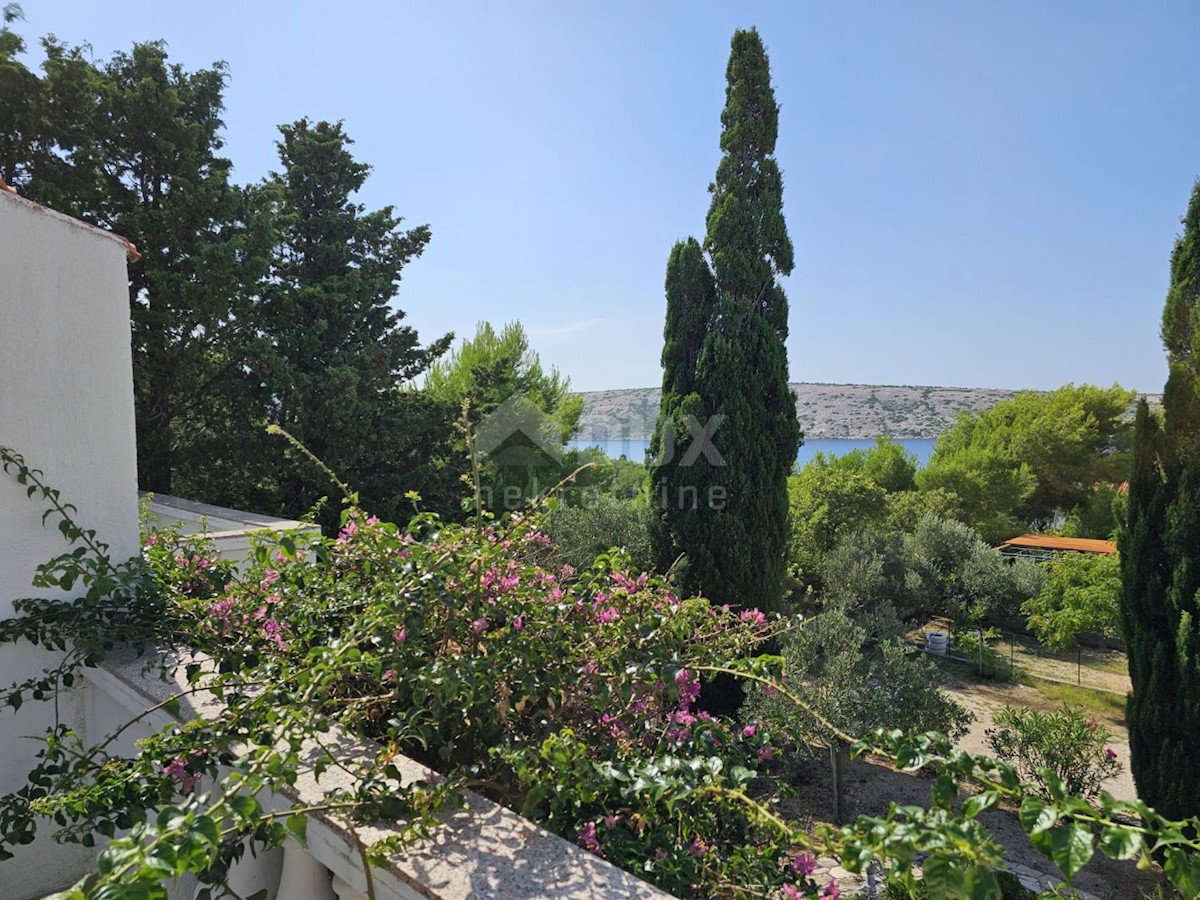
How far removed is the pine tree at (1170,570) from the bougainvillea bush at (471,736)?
4504 mm

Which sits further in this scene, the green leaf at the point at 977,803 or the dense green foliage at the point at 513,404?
the dense green foliage at the point at 513,404

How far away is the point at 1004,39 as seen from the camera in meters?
5.33

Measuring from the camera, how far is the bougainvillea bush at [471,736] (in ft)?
2.43

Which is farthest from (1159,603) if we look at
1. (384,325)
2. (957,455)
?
(957,455)

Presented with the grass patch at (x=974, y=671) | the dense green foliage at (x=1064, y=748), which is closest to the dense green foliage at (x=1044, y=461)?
the grass patch at (x=974, y=671)

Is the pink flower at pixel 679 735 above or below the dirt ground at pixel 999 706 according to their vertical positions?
above

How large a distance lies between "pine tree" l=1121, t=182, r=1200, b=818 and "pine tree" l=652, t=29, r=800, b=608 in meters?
3.40

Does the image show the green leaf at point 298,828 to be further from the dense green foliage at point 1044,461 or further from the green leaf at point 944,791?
the dense green foliage at point 1044,461

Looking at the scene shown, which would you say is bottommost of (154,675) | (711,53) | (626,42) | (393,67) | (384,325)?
(154,675)

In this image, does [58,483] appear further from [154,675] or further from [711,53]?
[711,53]

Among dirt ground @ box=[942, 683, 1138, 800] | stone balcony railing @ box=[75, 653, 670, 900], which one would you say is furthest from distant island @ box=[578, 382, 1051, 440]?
stone balcony railing @ box=[75, 653, 670, 900]

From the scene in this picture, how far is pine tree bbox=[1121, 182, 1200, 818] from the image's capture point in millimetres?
4410

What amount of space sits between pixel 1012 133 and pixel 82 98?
12102 mm

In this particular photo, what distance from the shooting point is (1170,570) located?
4.57 m
